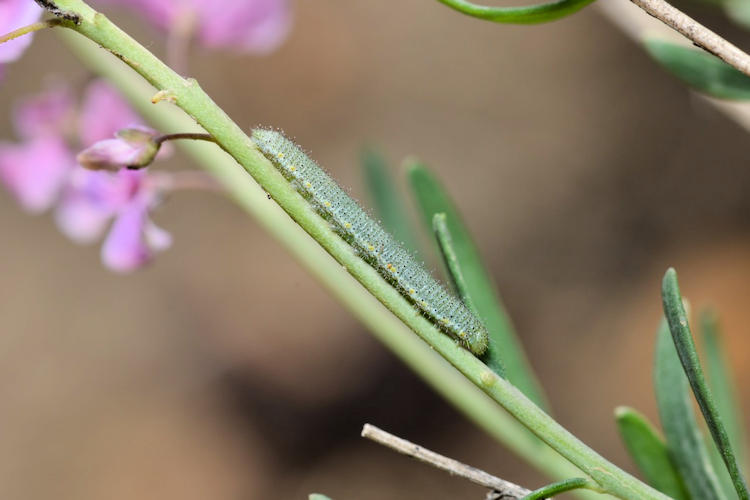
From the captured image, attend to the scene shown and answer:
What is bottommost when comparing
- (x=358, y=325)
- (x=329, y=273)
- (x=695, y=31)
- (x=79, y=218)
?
(x=695, y=31)

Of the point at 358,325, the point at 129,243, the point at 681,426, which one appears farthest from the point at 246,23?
the point at 358,325

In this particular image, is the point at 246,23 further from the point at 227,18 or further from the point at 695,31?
the point at 695,31

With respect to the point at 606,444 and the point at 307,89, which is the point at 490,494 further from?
the point at 307,89

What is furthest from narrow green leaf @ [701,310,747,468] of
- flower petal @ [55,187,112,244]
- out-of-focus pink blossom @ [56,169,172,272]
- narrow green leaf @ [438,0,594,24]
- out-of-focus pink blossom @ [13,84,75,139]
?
out-of-focus pink blossom @ [13,84,75,139]

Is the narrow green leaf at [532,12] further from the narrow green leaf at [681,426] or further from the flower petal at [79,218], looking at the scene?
the flower petal at [79,218]

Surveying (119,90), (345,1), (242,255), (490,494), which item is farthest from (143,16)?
(345,1)

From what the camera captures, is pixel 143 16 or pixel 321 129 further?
pixel 321 129
